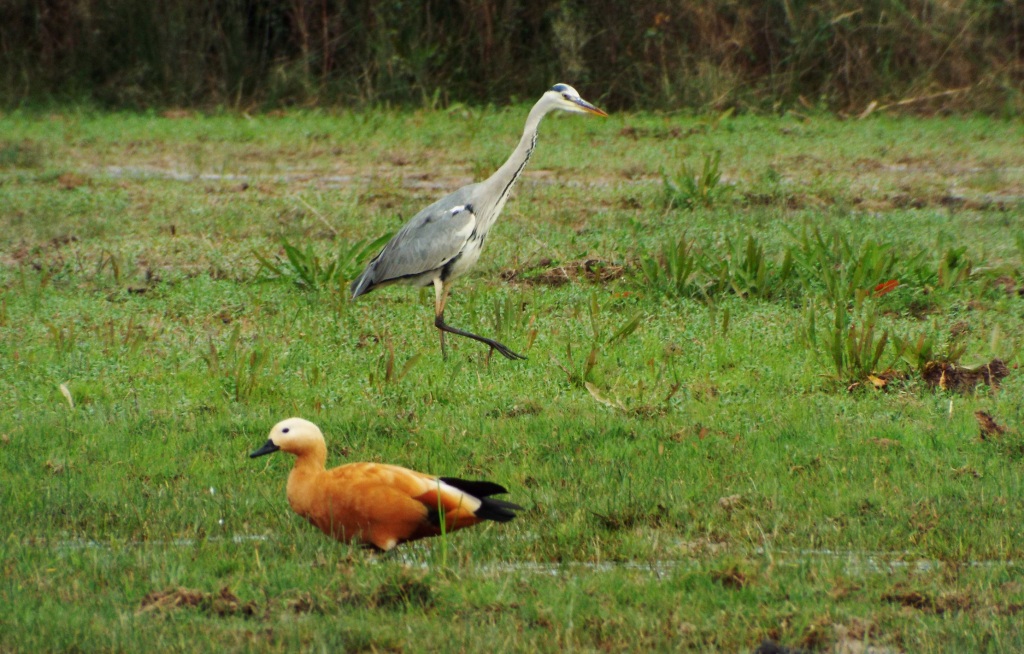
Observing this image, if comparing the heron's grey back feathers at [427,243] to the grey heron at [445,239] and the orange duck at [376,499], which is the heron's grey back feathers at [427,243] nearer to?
the grey heron at [445,239]

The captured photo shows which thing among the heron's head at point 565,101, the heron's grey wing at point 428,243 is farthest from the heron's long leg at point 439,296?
the heron's head at point 565,101

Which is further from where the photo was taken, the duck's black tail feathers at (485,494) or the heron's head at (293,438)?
the heron's head at (293,438)

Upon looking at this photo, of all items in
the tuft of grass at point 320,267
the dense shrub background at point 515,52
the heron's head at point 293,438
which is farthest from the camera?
the dense shrub background at point 515,52

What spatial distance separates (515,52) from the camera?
50.1ft

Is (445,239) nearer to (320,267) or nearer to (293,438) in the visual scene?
(320,267)

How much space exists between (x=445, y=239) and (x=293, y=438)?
2848 millimetres

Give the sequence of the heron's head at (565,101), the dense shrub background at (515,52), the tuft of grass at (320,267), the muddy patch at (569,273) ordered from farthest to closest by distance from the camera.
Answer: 1. the dense shrub background at (515,52)
2. the muddy patch at (569,273)
3. the tuft of grass at (320,267)
4. the heron's head at (565,101)

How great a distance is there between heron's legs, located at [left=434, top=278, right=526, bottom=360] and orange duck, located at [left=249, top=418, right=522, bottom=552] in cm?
234

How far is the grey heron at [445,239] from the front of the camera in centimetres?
706

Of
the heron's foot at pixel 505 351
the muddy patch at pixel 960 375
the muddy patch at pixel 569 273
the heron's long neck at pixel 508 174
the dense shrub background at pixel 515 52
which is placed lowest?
the heron's foot at pixel 505 351

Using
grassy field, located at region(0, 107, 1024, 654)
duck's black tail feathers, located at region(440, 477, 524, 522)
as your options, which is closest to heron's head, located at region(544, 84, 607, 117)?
grassy field, located at region(0, 107, 1024, 654)

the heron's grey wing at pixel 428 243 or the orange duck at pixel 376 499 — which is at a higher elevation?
the heron's grey wing at pixel 428 243

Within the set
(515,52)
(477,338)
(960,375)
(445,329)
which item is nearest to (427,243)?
(445,329)

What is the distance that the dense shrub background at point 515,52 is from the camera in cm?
1470
